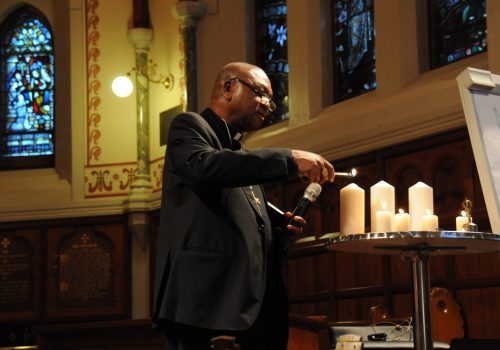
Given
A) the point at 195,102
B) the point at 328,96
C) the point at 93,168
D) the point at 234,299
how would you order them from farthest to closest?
the point at 93,168
the point at 195,102
the point at 328,96
the point at 234,299

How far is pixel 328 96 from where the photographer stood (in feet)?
32.1

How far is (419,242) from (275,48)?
25.6ft

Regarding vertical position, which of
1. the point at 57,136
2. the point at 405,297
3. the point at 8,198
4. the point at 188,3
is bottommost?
the point at 405,297

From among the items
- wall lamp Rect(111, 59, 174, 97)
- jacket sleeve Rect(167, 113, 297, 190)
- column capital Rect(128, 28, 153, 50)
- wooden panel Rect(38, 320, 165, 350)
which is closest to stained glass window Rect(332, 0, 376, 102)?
wall lamp Rect(111, 59, 174, 97)

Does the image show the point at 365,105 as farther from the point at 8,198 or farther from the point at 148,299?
the point at 8,198

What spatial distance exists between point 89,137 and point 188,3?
2233 mm

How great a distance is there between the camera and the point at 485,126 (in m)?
3.57

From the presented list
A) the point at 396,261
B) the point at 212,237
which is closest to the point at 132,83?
the point at 396,261

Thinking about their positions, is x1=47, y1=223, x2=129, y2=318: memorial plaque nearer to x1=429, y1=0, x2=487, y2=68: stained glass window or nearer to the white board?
x1=429, y1=0, x2=487, y2=68: stained glass window

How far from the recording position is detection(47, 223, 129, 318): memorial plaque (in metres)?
11.9

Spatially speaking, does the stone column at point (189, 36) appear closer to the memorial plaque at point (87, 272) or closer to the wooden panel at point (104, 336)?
the memorial plaque at point (87, 272)

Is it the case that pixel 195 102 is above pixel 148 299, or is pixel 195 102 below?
above

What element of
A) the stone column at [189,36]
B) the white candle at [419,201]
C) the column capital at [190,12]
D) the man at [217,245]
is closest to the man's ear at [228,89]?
the man at [217,245]

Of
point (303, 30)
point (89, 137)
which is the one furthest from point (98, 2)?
point (303, 30)
